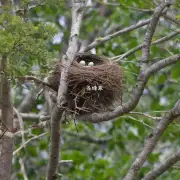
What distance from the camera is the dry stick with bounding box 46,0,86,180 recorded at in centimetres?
396

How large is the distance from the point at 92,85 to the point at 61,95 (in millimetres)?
489

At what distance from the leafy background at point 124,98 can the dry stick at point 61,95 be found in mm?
126

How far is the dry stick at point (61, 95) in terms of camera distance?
396 centimetres

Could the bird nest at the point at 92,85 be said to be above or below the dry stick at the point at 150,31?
below

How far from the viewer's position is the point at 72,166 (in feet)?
23.1

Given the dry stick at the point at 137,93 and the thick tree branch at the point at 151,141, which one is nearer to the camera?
the dry stick at the point at 137,93

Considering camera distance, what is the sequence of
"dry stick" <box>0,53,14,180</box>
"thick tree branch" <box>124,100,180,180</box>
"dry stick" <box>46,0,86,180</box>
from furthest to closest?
"dry stick" <box>0,53,14,180</box>
"thick tree branch" <box>124,100,180,180</box>
"dry stick" <box>46,0,86,180</box>

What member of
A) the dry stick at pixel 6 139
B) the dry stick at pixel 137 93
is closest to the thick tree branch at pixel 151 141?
the dry stick at pixel 137 93

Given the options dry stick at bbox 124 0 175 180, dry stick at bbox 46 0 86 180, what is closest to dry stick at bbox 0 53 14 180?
dry stick at bbox 46 0 86 180

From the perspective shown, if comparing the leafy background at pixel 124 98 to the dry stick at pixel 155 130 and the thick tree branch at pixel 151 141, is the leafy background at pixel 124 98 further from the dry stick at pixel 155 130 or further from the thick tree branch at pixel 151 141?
the thick tree branch at pixel 151 141

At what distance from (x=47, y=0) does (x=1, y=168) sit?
137 centimetres

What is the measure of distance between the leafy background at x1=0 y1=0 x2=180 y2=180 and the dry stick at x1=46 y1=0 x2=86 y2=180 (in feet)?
0.41

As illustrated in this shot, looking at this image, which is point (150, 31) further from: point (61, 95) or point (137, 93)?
point (61, 95)

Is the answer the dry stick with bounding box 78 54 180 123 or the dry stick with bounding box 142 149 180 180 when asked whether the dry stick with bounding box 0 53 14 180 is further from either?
the dry stick with bounding box 142 149 180 180
